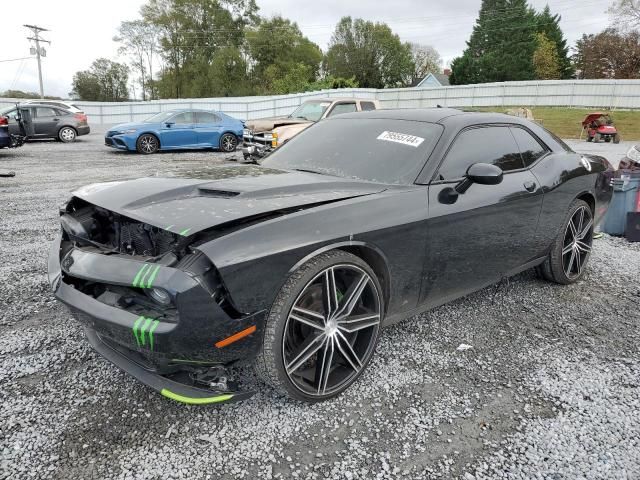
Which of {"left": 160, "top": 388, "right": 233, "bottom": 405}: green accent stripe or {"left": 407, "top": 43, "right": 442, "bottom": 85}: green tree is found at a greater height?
{"left": 407, "top": 43, "right": 442, "bottom": 85}: green tree

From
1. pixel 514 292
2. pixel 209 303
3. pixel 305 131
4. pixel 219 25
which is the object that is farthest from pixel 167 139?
pixel 219 25

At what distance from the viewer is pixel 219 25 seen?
174ft

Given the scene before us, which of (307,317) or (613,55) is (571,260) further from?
(613,55)

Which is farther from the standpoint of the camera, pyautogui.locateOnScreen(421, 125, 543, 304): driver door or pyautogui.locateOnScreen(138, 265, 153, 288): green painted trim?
pyautogui.locateOnScreen(421, 125, 543, 304): driver door

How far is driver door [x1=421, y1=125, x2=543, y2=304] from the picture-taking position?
2871 mm

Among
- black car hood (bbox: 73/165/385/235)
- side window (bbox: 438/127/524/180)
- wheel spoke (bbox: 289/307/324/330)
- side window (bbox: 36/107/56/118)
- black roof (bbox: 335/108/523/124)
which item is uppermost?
side window (bbox: 36/107/56/118)

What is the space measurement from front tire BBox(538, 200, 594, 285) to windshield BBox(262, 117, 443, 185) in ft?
5.46

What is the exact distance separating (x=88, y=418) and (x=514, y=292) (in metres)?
3.31


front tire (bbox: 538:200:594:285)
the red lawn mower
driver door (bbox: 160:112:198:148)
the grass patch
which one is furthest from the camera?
the grass patch

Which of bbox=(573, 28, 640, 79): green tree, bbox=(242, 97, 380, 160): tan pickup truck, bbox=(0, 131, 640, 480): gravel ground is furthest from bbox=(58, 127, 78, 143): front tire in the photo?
bbox=(573, 28, 640, 79): green tree

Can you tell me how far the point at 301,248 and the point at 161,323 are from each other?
0.70 metres

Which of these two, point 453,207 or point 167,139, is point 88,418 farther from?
point 167,139

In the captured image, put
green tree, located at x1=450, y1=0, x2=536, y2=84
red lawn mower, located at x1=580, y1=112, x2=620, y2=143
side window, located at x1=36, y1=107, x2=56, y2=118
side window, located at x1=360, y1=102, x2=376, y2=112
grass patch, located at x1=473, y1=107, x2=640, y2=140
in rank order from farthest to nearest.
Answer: green tree, located at x1=450, y1=0, x2=536, y2=84 < grass patch, located at x1=473, y1=107, x2=640, y2=140 < red lawn mower, located at x1=580, y1=112, x2=620, y2=143 < side window, located at x1=36, y1=107, x2=56, y2=118 < side window, located at x1=360, y1=102, x2=376, y2=112

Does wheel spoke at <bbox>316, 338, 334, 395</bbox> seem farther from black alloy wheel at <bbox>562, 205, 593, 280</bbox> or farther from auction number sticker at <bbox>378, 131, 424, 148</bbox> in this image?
black alloy wheel at <bbox>562, 205, 593, 280</bbox>
